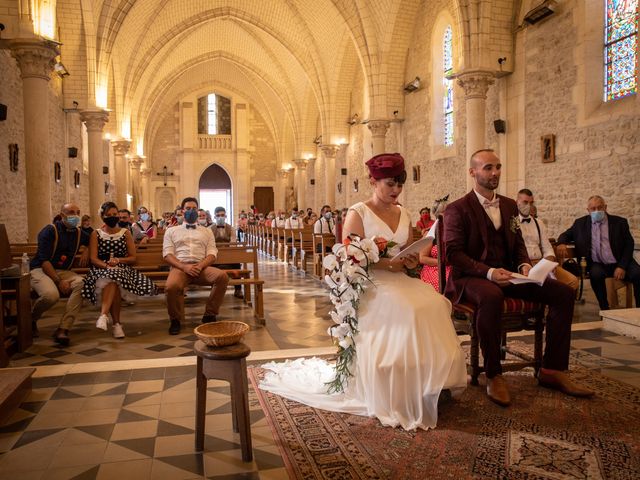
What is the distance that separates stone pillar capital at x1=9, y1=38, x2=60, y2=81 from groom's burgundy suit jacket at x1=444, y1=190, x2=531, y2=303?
28.5 feet

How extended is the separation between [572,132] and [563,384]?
309 inches

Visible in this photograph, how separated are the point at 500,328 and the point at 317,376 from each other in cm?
145

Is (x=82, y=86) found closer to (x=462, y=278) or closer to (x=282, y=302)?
(x=282, y=302)

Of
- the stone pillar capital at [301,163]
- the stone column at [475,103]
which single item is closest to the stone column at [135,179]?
the stone pillar capital at [301,163]

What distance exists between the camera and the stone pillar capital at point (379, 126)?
1642 centimetres

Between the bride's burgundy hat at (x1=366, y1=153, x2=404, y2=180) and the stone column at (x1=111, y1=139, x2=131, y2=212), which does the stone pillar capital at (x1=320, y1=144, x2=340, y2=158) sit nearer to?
the stone column at (x1=111, y1=139, x2=131, y2=212)

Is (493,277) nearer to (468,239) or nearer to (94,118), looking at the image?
(468,239)

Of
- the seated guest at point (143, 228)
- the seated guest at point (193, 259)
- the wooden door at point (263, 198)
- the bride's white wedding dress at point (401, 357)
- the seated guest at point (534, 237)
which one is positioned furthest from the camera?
the wooden door at point (263, 198)

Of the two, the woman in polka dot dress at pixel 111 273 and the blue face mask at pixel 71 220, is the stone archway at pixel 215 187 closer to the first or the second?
the woman in polka dot dress at pixel 111 273

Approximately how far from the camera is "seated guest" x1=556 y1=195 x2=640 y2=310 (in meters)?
6.79

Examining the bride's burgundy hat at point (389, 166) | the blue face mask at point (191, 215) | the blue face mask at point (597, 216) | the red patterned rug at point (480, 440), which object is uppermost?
the bride's burgundy hat at point (389, 166)

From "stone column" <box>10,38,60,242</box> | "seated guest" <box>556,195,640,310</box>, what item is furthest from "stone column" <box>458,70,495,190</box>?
"stone column" <box>10,38,60,242</box>

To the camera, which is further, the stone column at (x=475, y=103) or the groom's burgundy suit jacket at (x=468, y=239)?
the stone column at (x=475, y=103)

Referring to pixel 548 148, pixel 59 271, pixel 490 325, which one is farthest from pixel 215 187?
pixel 490 325
